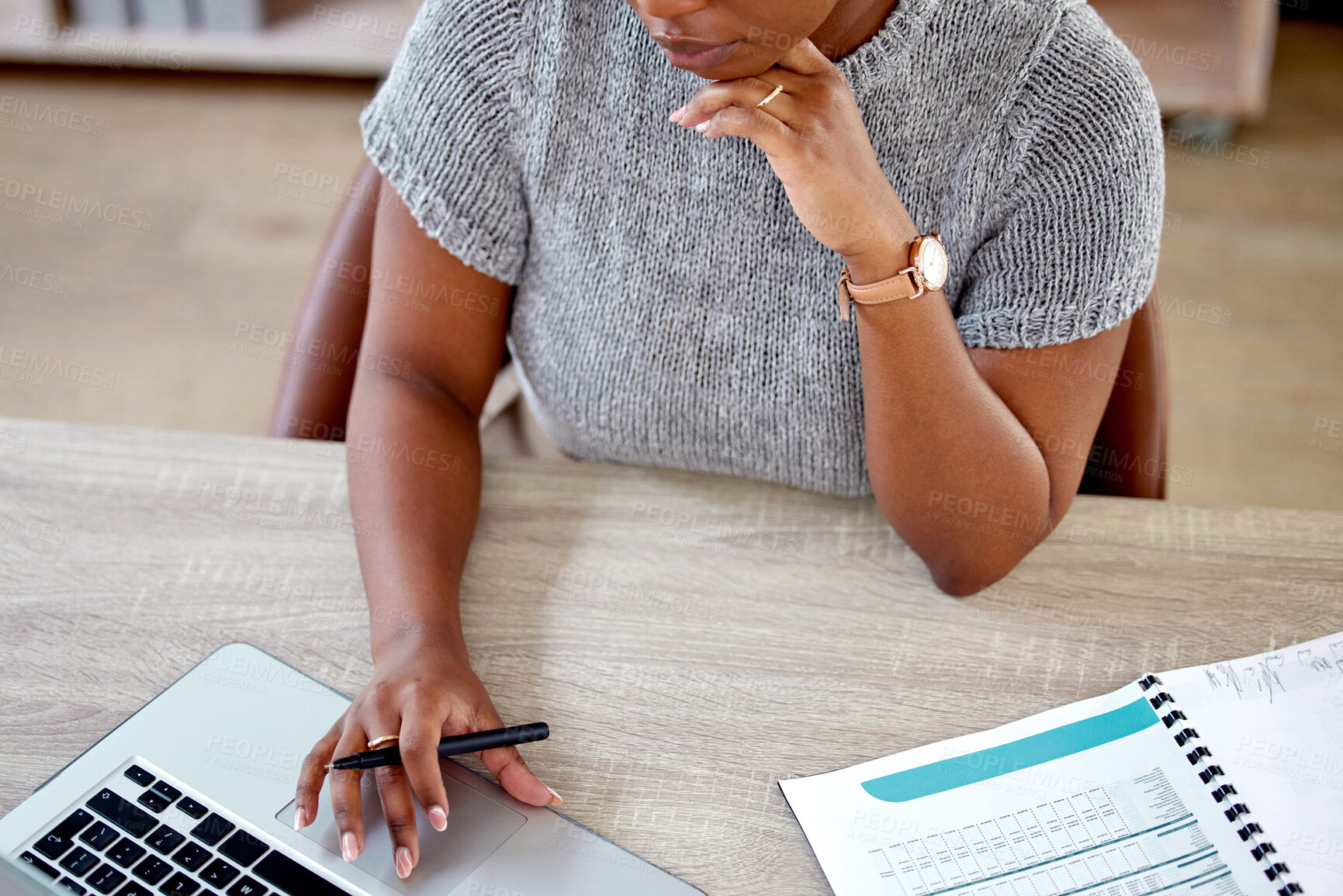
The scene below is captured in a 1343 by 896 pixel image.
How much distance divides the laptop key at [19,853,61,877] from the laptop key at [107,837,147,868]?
0.03m

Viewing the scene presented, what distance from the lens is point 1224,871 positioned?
26.8 inches

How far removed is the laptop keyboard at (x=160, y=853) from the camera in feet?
2.21

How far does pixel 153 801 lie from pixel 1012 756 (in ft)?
1.81

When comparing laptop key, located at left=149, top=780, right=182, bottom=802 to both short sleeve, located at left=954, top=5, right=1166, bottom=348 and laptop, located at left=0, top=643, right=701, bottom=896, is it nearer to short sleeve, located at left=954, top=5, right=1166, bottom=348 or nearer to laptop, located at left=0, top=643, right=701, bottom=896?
laptop, located at left=0, top=643, right=701, bottom=896

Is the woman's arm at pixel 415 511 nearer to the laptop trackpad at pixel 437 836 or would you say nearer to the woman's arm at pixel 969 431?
the laptop trackpad at pixel 437 836

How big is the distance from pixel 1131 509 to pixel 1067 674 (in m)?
0.20

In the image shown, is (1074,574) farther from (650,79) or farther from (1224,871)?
(650,79)

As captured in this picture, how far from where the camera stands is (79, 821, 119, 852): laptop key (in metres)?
0.70

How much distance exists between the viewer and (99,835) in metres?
0.70

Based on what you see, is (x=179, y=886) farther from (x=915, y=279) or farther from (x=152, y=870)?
(x=915, y=279)

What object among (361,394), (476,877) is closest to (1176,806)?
(476,877)

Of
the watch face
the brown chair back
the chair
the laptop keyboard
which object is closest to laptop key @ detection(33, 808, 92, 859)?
the laptop keyboard

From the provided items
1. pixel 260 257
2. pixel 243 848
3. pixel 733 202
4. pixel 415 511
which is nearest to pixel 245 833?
pixel 243 848

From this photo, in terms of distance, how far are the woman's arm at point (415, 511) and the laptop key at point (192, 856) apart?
60mm
